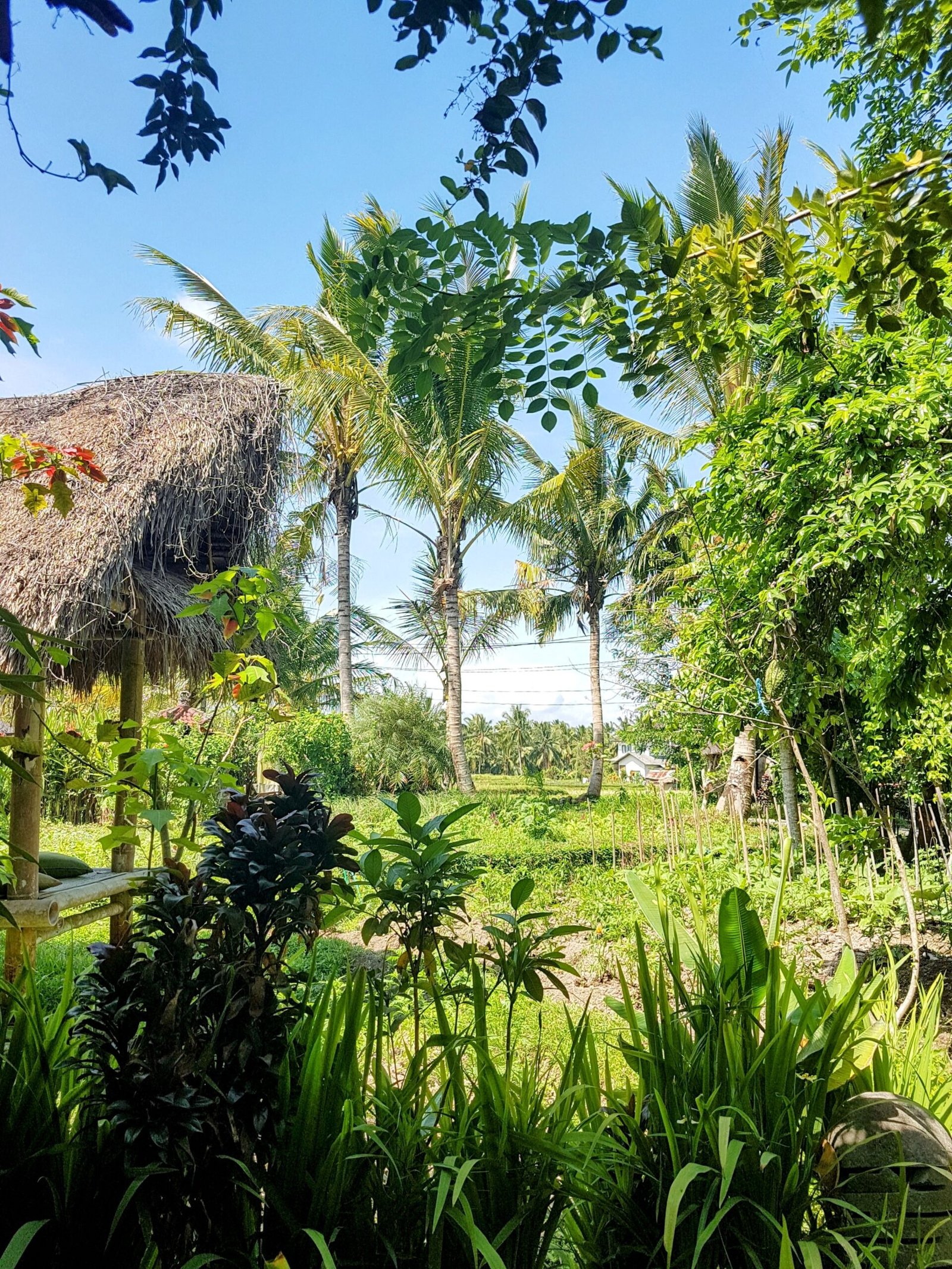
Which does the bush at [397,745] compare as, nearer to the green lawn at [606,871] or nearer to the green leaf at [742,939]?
the green lawn at [606,871]

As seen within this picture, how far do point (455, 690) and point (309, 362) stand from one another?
5.22 meters

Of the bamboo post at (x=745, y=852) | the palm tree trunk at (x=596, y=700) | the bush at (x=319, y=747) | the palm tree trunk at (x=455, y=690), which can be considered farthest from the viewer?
the palm tree trunk at (x=596, y=700)

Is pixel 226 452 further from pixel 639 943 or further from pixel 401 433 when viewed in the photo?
pixel 401 433

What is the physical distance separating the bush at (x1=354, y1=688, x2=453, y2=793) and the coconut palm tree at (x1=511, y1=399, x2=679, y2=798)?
315 cm

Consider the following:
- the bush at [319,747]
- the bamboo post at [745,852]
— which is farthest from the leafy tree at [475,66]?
the bush at [319,747]

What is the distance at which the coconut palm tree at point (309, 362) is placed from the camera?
12008mm

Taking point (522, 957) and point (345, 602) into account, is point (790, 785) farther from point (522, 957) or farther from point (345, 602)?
point (345, 602)

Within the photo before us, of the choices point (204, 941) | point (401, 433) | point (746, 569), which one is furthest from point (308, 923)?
point (401, 433)

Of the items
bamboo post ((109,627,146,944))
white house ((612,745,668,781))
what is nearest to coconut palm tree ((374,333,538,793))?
white house ((612,745,668,781))

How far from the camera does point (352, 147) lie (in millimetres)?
1646

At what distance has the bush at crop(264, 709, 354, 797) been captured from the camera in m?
10.9

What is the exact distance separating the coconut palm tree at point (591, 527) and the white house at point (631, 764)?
3.22 m

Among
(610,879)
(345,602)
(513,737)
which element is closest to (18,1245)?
(610,879)

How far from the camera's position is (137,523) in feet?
11.1
